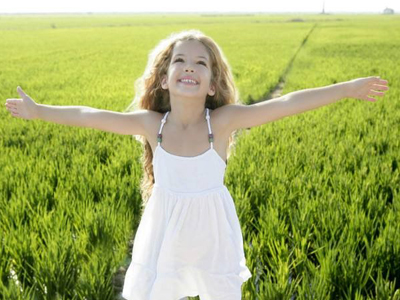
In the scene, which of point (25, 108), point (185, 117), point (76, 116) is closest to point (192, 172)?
point (185, 117)

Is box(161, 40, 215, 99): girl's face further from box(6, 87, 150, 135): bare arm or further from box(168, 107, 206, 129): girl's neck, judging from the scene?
box(6, 87, 150, 135): bare arm

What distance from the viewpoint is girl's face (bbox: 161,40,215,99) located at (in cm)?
166

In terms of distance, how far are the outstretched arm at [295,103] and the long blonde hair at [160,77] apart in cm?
15

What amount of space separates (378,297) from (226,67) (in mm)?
1059

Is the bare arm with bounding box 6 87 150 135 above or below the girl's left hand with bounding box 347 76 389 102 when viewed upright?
below

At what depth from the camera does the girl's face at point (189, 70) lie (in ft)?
5.44

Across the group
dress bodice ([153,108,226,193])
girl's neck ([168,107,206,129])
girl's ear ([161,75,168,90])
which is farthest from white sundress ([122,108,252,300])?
girl's ear ([161,75,168,90])

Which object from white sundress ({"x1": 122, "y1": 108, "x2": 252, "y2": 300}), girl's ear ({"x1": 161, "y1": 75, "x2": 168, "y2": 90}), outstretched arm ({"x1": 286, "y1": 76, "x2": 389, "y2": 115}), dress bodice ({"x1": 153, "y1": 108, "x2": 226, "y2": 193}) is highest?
girl's ear ({"x1": 161, "y1": 75, "x2": 168, "y2": 90})

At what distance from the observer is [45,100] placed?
8195 millimetres

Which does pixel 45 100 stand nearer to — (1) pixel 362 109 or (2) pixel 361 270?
(1) pixel 362 109

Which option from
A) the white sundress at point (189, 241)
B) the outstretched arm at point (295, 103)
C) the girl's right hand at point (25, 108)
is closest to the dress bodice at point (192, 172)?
the white sundress at point (189, 241)

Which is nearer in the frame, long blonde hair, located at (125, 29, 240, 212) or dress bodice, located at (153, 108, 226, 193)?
dress bodice, located at (153, 108, 226, 193)

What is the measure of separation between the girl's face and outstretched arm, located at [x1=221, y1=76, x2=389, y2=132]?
14cm

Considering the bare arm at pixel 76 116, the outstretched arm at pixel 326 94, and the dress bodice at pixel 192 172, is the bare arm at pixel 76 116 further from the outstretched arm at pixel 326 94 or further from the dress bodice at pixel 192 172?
the outstretched arm at pixel 326 94
